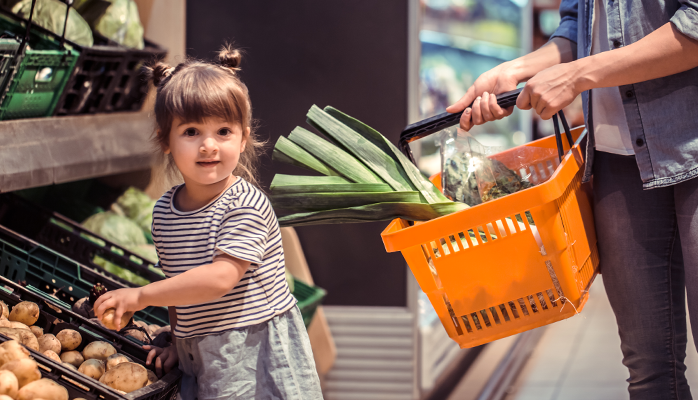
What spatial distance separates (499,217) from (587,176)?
437 mm

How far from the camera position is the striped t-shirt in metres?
1.29

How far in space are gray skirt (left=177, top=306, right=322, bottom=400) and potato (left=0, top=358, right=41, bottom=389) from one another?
32 cm

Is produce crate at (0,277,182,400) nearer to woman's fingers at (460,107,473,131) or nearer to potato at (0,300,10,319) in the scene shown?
potato at (0,300,10,319)

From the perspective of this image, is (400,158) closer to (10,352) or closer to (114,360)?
(114,360)

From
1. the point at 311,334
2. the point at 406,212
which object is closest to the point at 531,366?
the point at 311,334

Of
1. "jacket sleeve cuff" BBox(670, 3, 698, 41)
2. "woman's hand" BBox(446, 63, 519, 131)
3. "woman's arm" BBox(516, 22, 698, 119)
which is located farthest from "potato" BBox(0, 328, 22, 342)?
"jacket sleeve cuff" BBox(670, 3, 698, 41)

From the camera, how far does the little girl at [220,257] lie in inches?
50.4

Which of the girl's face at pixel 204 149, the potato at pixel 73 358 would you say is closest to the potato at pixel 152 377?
the potato at pixel 73 358

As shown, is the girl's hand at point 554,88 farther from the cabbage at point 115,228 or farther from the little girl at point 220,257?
the cabbage at point 115,228

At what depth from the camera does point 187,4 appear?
269 cm

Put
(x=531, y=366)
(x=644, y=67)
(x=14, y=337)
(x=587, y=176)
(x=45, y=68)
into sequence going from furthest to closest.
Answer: (x=531, y=366) < (x=45, y=68) < (x=587, y=176) < (x=644, y=67) < (x=14, y=337)

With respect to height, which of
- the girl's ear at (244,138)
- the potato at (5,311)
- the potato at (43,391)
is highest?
the girl's ear at (244,138)

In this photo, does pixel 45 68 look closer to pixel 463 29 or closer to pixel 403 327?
pixel 403 327

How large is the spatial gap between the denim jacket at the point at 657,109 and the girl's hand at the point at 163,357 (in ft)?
3.67
